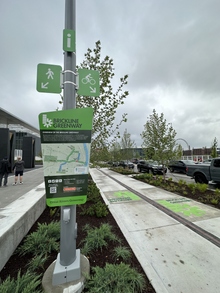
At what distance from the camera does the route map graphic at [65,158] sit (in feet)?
5.78

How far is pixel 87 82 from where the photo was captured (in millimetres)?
2176

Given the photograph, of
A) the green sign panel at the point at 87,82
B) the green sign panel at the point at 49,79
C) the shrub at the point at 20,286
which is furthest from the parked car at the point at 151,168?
the shrub at the point at 20,286

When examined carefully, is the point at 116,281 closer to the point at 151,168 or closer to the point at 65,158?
the point at 65,158

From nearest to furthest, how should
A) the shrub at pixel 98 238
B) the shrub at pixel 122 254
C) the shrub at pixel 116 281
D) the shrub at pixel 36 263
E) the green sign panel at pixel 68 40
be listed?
1. the shrub at pixel 116 281
2. the green sign panel at pixel 68 40
3. the shrub at pixel 36 263
4. the shrub at pixel 122 254
5. the shrub at pixel 98 238

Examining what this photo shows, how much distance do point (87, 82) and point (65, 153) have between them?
48.1 inches

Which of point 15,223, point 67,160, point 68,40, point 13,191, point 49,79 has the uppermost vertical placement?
point 68,40

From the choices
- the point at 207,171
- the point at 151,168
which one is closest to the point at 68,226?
the point at 207,171

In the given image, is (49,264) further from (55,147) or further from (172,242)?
(172,242)

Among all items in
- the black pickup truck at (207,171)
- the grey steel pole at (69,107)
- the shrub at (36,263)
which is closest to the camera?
the grey steel pole at (69,107)

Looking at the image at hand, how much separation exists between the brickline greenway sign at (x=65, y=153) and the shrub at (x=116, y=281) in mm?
1081

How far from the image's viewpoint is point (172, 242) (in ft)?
9.39

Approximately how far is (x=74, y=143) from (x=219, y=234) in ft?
13.1

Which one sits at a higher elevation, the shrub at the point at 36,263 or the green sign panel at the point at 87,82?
the green sign panel at the point at 87,82

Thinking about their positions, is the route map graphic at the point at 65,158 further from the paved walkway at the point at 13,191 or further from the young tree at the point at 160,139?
the young tree at the point at 160,139
